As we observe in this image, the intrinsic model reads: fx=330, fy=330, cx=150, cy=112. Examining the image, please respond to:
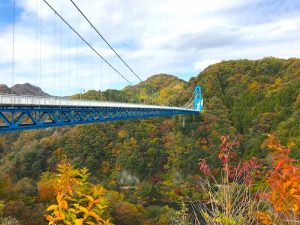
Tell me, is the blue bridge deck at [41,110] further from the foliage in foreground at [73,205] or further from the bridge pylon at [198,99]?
Answer: the bridge pylon at [198,99]

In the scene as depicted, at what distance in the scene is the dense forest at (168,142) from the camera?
4322 cm

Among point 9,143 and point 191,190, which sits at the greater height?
point 9,143

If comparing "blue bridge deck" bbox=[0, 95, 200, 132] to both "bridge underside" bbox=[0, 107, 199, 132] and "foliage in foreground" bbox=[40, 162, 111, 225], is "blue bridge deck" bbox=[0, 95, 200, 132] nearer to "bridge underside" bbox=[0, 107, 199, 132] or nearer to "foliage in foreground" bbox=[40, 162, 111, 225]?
"bridge underside" bbox=[0, 107, 199, 132]

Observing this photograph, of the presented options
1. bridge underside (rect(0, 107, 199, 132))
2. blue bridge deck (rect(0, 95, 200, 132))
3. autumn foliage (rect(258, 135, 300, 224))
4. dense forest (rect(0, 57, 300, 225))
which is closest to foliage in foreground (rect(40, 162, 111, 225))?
autumn foliage (rect(258, 135, 300, 224))

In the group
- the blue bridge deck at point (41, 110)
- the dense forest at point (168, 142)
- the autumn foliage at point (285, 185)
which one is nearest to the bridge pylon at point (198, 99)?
the dense forest at point (168, 142)

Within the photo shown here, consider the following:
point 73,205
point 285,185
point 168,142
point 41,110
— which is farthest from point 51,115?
point 168,142

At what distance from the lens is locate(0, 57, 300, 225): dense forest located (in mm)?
43219

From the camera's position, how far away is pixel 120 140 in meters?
51.7

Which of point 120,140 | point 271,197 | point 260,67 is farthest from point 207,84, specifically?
point 271,197

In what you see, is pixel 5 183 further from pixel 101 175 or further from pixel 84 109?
pixel 101 175

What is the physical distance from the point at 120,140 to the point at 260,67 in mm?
31026

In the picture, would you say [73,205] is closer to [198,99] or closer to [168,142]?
[168,142]

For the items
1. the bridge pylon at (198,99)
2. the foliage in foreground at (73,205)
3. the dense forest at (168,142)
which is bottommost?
the dense forest at (168,142)

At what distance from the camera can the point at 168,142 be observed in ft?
171
